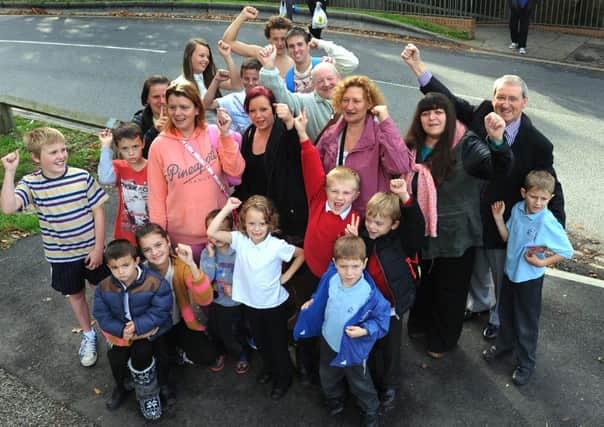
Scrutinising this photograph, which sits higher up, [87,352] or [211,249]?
[211,249]

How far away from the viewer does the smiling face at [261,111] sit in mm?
4188

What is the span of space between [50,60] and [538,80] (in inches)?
460

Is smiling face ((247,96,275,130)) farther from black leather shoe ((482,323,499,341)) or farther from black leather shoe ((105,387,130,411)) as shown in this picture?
black leather shoe ((482,323,499,341))

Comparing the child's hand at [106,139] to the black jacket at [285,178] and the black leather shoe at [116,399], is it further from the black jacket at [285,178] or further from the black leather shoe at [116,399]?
the black leather shoe at [116,399]

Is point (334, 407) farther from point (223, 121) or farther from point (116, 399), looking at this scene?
point (223, 121)

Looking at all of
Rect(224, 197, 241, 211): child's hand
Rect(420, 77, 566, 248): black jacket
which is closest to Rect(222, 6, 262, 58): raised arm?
Rect(224, 197, 241, 211): child's hand

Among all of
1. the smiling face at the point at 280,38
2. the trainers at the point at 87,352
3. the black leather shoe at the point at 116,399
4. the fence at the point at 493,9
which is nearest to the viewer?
the black leather shoe at the point at 116,399

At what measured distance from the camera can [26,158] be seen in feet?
27.9

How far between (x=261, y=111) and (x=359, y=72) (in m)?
8.72

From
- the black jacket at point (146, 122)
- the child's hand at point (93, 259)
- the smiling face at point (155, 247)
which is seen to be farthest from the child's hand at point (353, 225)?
the black jacket at point (146, 122)

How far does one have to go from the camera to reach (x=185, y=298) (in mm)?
4320

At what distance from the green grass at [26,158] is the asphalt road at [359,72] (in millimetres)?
1013

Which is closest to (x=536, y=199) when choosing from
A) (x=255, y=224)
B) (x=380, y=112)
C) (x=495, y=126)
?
(x=495, y=126)

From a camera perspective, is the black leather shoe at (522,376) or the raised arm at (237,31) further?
the raised arm at (237,31)
